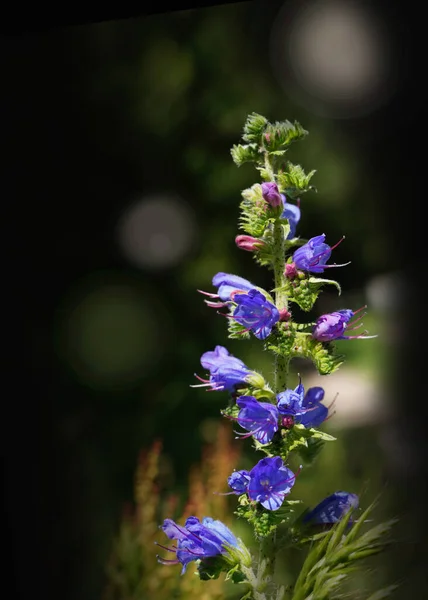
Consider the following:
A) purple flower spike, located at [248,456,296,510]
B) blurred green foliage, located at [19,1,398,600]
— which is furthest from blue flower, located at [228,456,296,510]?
blurred green foliage, located at [19,1,398,600]

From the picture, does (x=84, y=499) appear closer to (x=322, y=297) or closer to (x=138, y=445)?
(x=138, y=445)

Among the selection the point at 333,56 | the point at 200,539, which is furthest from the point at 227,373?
the point at 333,56

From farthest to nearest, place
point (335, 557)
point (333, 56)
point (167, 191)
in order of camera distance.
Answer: point (167, 191)
point (333, 56)
point (335, 557)

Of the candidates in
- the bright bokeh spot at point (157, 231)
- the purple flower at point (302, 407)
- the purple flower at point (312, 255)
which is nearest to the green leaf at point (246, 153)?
the purple flower at point (312, 255)

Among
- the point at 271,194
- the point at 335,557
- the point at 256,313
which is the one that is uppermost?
the point at 271,194

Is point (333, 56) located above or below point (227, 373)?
above

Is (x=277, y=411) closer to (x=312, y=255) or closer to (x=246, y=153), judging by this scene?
(x=312, y=255)

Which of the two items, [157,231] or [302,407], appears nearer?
[302,407]
